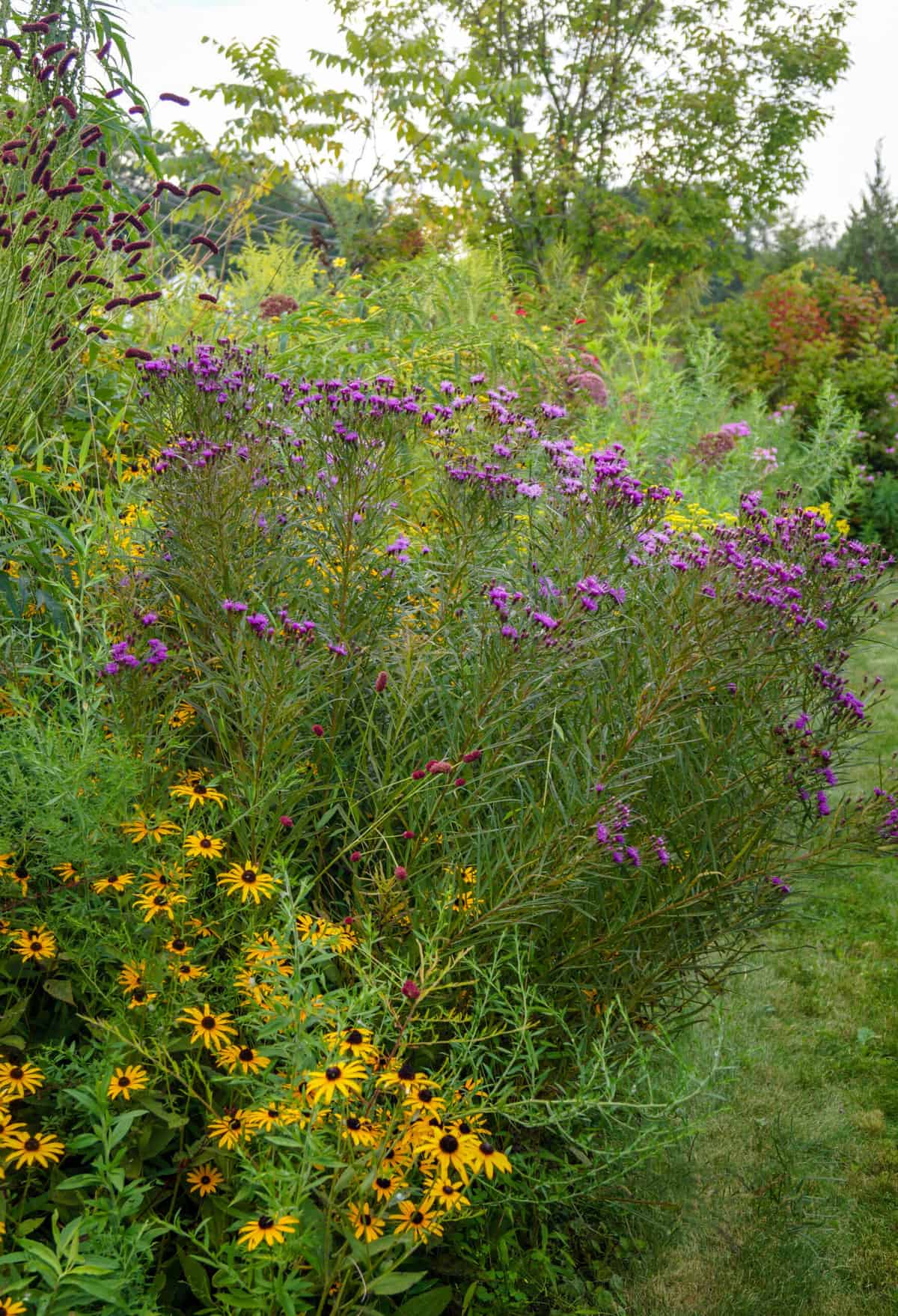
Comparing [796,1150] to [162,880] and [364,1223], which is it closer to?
[364,1223]

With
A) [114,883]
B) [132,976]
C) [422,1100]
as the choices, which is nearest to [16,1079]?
[132,976]

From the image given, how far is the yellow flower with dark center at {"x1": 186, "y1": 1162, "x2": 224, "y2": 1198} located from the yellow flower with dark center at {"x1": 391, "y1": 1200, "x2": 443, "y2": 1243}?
339 mm

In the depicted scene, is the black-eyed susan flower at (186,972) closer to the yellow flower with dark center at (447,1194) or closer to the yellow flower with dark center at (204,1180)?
the yellow flower with dark center at (204,1180)

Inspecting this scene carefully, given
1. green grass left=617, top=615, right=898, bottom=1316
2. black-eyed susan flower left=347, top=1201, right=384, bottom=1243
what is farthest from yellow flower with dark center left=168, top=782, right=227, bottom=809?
green grass left=617, top=615, right=898, bottom=1316

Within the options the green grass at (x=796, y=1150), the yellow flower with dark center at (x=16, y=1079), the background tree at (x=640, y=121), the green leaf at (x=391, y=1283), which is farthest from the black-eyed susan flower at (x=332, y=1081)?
the background tree at (x=640, y=121)

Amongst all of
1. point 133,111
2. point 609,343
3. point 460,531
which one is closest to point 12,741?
point 460,531

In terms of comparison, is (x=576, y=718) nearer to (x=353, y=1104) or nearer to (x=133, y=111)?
(x=353, y=1104)

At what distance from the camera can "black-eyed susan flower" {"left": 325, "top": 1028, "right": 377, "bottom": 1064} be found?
1.49 meters

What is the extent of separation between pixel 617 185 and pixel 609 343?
15.6 feet

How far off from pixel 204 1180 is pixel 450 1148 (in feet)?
1.64

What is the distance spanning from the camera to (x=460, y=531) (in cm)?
234

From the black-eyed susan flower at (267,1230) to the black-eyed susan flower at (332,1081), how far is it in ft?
0.50

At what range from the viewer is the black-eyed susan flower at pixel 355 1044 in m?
1.49

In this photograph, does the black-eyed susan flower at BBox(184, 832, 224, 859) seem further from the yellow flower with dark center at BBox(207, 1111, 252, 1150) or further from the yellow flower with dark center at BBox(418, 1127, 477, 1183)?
the yellow flower with dark center at BBox(418, 1127, 477, 1183)
